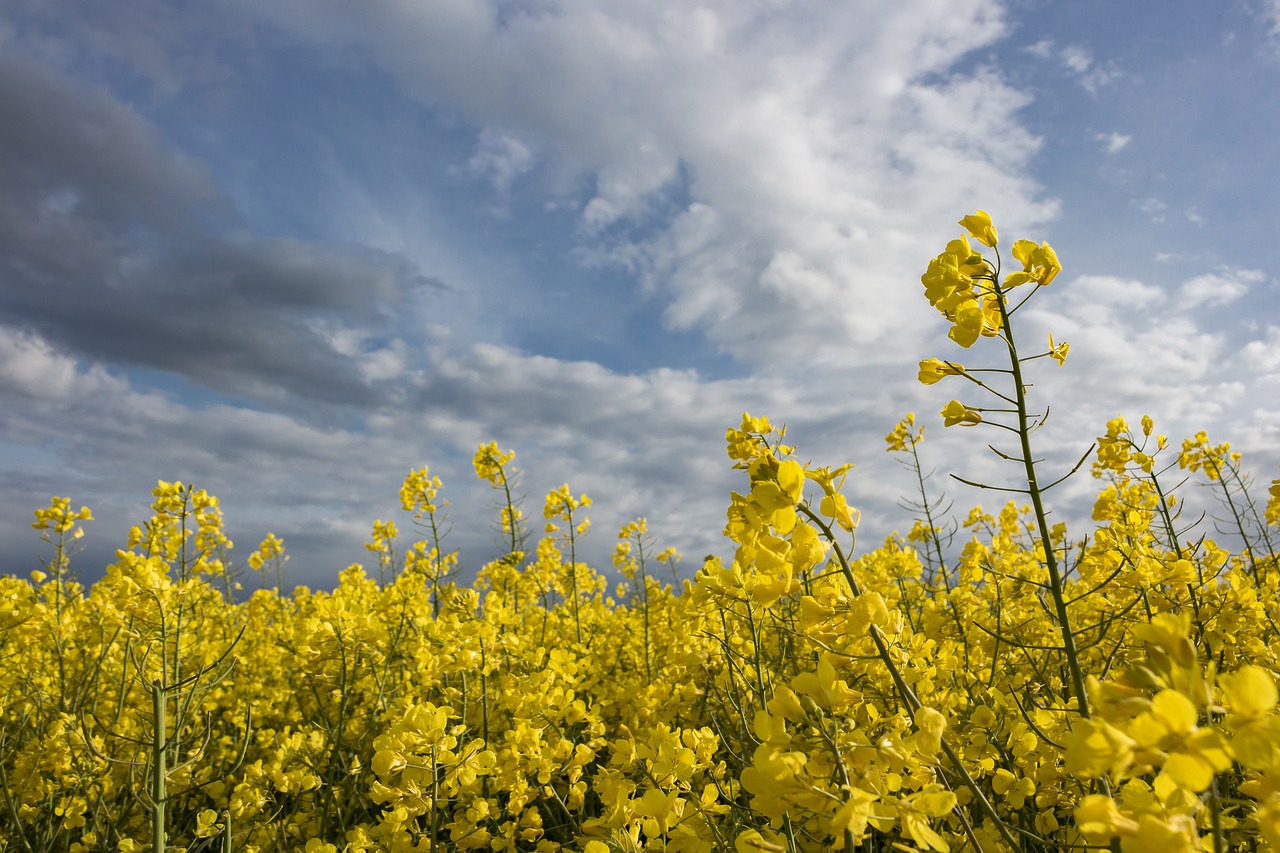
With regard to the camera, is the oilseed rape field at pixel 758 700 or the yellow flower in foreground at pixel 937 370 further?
the yellow flower in foreground at pixel 937 370

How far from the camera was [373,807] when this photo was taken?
14.5 feet

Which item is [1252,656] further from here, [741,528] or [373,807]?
[373,807]

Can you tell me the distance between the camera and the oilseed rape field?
1076 mm

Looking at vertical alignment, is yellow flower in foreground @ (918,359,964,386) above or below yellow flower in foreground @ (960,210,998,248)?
below

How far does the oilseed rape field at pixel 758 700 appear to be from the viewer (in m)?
1.08

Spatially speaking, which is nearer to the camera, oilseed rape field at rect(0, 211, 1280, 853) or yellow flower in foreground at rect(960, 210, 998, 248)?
oilseed rape field at rect(0, 211, 1280, 853)

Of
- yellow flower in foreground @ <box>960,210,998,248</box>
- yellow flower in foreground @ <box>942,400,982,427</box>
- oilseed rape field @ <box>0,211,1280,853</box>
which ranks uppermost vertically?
yellow flower in foreground @ <box>960,210,998,248</box>

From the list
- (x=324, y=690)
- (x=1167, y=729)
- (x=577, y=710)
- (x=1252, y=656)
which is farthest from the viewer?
(x=324, y=690)

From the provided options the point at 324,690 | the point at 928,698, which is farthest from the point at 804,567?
the point at 324,690

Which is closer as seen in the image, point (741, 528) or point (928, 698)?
point (741, 528)

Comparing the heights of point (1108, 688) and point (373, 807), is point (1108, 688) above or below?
above

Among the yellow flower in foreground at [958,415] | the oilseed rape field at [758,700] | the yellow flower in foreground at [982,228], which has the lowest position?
the oilseed rape field at [758,700]

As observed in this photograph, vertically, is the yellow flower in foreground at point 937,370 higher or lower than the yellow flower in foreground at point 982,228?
lower

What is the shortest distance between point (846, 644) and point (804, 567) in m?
0.26
